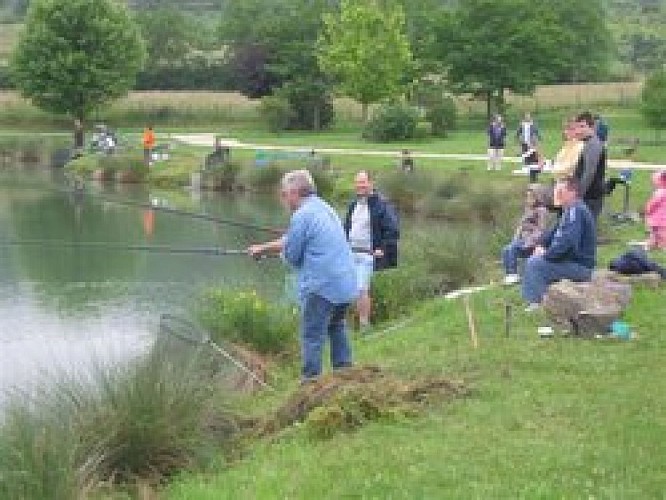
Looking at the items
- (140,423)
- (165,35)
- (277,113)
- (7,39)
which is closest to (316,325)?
(140,423)

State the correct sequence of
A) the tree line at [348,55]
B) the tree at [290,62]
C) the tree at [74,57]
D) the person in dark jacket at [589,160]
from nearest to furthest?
the person in dark jacket at [589,160] → the tree line at [348,55] → the tree at [74,57] → the tree at [290,62]

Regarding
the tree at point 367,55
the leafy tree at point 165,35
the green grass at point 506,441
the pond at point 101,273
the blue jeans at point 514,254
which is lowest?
the pond at point 101,273

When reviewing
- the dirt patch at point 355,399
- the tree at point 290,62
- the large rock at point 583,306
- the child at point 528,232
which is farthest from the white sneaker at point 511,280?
the tree at point 290,62

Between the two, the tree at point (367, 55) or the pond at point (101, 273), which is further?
the tree at point (367, 55)

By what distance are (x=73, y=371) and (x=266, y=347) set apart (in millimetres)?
3957

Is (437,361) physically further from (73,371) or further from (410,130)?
(410,130)

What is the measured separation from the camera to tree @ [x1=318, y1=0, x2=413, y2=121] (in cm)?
5322

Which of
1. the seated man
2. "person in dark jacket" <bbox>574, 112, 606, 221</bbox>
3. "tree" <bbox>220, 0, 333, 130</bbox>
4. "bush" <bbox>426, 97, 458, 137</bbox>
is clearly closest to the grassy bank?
the seated man

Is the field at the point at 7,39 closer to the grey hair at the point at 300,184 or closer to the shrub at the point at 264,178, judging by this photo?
the shrub at the point at 264,178

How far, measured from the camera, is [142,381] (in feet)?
27.3

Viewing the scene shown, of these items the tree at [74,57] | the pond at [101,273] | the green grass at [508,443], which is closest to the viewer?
the green grass at [508,443]

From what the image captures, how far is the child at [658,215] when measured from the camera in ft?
50.1

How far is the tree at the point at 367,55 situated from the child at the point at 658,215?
38217 mm

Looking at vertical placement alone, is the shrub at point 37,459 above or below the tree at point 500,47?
below
